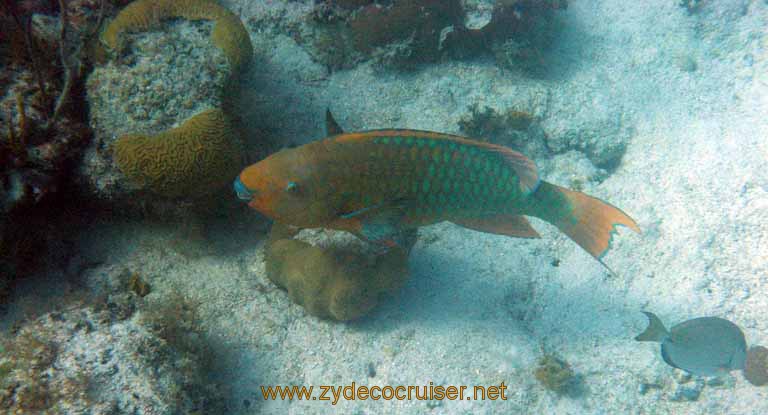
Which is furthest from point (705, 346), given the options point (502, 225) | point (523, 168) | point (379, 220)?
point (379, 220)

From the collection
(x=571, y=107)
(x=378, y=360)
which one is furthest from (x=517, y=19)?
(x=378, y=360)

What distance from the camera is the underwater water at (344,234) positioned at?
2945 millimetres

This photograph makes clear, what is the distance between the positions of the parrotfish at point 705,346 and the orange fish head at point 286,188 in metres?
3.31

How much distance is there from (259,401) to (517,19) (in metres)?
6.21

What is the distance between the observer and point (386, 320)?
13.7ft

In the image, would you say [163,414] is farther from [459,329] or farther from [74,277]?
[459,329]

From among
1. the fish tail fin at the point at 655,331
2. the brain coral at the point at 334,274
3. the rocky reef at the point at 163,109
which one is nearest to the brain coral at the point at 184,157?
the rocky reef at the point at 163,109

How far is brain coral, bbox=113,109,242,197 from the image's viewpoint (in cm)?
362

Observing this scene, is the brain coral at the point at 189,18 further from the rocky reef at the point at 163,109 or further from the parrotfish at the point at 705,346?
the parrotfish at the point at 705,346

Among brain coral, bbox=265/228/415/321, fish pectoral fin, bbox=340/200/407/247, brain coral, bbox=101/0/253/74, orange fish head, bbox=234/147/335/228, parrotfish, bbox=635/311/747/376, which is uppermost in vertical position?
brain coral, bbox=101/0/253/74

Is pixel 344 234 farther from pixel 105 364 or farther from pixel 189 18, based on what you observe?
pixel 189 18

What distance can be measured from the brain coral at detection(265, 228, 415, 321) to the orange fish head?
1077mm

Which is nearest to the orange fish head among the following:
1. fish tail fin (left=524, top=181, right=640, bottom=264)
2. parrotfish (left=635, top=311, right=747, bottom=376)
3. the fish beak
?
the fish beak

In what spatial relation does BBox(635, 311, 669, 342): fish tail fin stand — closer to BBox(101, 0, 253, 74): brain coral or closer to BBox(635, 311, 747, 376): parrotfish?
BBox(635, 311, 747, 376): parrotfish
